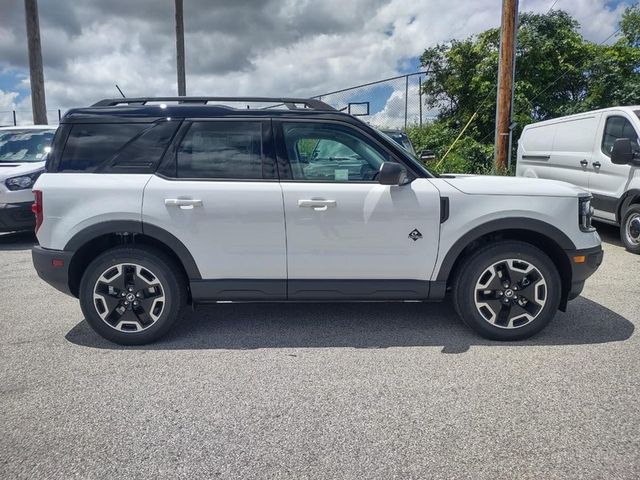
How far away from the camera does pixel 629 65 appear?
16.7 meters

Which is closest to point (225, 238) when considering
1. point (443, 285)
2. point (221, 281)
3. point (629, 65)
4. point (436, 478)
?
point (221, 281)

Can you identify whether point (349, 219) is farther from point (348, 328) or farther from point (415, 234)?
point (348, 328)

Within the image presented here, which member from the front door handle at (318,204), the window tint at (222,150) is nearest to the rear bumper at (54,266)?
the window tint at (222,150)

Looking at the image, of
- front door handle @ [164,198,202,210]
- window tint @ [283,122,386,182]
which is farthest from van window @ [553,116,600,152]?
front door handle @ [164,198,202,210]

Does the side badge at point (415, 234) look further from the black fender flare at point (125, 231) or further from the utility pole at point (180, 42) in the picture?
the utility pole at point (180, 42)

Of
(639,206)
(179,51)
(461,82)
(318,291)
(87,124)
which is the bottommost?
(318,291)

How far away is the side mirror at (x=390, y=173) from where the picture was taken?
148 inches

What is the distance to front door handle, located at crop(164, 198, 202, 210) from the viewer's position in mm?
3871

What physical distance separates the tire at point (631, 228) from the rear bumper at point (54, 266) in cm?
705

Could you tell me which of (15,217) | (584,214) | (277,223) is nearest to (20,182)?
(15,217)

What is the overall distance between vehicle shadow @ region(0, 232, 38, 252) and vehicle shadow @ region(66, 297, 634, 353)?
15.3 feet

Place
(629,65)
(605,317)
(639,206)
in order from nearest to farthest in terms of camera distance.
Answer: (605,317) < (639,206) < (629,65)

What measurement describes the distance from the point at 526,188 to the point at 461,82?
43.2ft

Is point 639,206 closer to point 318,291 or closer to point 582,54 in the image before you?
point 318,291
